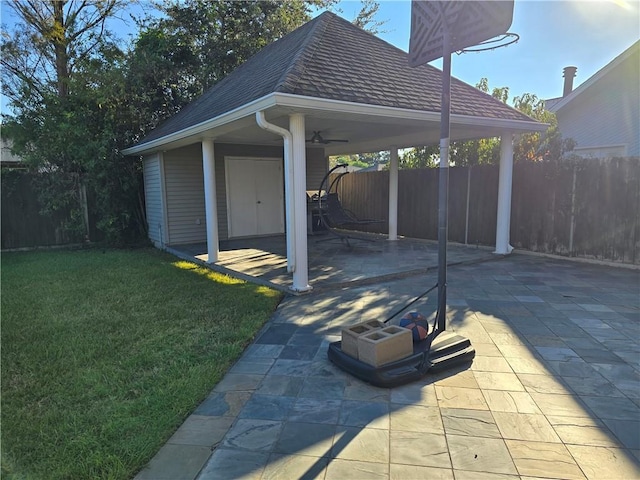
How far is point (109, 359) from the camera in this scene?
10.5ft

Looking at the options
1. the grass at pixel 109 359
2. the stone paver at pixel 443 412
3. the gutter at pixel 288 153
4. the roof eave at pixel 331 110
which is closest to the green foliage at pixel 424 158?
the roof eave at pixel 331 110

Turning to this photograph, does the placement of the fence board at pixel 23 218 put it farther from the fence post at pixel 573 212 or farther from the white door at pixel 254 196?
the fence post at pixel 573 212

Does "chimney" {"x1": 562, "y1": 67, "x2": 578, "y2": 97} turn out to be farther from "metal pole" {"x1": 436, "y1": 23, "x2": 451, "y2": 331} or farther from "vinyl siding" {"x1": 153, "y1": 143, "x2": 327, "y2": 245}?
"metal pole" {"x1": 436, "y1": 23, "x2": 451, "y2": 331}

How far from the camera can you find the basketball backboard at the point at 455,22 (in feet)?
9.53

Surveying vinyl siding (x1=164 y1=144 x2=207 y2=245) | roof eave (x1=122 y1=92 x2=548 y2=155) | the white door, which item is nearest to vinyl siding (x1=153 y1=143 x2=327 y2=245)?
vinyl siding (x1=164 y1=144 x2=207 y2=245)

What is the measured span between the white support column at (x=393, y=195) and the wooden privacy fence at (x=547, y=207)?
1.53ft

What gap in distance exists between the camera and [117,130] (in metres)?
9.61

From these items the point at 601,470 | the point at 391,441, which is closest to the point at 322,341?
the point at 391,441

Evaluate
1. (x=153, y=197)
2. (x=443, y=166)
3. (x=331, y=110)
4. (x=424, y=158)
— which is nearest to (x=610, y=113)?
(x=424, y=158)

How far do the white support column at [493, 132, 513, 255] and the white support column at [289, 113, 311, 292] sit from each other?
431cm

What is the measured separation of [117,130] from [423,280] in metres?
8.18

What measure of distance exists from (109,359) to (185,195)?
6.40 metres

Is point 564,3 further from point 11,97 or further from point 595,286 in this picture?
point 11,97

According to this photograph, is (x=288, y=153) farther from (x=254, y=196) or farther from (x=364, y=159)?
(x=364, y=159)
